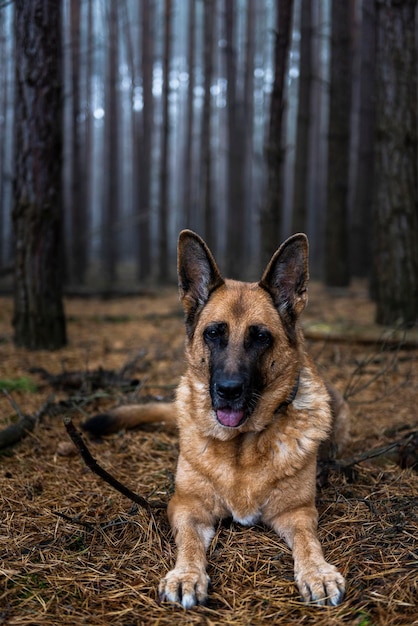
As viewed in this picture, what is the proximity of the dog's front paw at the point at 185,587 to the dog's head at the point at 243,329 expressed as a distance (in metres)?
0.89

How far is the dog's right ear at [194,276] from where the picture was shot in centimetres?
364

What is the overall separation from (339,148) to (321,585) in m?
13.1

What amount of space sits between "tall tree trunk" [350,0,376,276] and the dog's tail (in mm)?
12693

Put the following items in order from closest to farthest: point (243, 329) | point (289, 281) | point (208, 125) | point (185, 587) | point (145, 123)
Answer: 1. point (185, 587)
2. point (243, 329)
3. point (289, 281)
4. point (208, 125)
5. point (145, 123)

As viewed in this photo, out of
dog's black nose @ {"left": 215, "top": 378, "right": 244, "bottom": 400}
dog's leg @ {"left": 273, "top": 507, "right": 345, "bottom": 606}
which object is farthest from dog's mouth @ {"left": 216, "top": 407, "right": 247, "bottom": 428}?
dog's leg @ {"left": 273, "top": 507, "right": 345, "bottom": 606}

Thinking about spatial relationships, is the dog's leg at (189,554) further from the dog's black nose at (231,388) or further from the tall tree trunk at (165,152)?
the tall tree trunk at (165,152)

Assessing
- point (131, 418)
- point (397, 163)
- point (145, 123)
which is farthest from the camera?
point (145, 123)

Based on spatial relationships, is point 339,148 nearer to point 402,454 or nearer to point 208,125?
point 208,125

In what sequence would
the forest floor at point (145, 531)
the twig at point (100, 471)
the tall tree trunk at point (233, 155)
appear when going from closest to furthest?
the forest floor at point (145, 531) → the twig at point (100, 471) → the tall tree trunk at point (233, 155)

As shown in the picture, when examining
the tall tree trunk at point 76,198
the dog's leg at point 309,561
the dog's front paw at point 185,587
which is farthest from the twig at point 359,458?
the tall tree trunk at point 76,198

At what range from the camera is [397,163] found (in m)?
7.93

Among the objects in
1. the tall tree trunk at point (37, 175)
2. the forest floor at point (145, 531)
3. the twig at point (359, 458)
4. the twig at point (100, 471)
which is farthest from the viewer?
the tall tree trunk at point (37, 175)

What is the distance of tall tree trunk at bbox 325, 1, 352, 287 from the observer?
13.4m

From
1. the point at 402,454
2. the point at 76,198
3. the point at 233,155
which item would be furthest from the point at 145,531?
the point at 233,155
